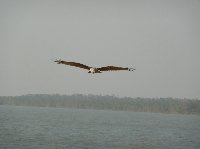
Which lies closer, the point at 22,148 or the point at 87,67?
the point at 87,67

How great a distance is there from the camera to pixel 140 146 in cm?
7938

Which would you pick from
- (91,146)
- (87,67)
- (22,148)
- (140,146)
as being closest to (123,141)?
(140,146)

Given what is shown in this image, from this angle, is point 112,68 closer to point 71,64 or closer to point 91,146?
point 71,64

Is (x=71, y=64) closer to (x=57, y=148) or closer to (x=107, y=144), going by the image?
(x=57, y=148)

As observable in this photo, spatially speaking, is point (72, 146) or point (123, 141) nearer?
point (72, 146)

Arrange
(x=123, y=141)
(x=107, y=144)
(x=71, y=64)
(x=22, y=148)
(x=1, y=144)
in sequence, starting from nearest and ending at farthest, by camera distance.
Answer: (x=71, y=64) < (x=22, y=148) < (x=1, y=144) < (x=107, y=144) < (x=123, y=141)

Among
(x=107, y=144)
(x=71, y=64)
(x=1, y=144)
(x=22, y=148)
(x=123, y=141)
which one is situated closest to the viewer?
(x=71, y=64)

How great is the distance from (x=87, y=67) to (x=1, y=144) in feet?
203

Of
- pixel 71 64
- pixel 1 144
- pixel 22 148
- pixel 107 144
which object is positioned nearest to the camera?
pixel 71 64

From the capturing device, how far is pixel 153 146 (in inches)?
3159

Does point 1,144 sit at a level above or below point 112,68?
below

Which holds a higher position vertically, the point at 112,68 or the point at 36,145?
the point at 112,68

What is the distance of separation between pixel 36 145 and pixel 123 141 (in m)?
22.0

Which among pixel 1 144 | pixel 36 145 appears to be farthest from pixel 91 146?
pixel 1 144
